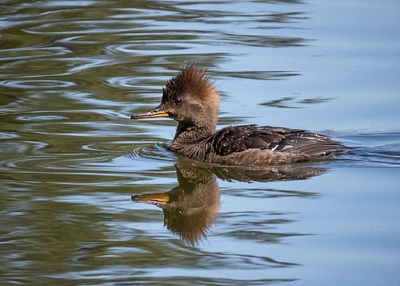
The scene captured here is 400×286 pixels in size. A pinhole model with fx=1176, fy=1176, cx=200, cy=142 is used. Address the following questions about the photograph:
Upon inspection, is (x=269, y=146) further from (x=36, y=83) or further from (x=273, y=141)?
(x=36, y=83)

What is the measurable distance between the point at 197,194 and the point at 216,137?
4.11 ft

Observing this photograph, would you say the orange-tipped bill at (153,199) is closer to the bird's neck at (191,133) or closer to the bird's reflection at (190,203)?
the bird's reflection at (190,203)

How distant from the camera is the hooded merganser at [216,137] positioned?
35.9 ft

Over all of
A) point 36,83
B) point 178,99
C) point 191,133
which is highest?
point 178,99

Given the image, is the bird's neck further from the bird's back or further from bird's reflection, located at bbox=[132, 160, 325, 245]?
the bird's back

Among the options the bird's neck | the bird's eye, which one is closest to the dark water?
the bird's neck

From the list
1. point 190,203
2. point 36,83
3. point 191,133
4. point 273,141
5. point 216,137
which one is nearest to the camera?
point 190,203

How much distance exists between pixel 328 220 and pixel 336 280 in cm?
127

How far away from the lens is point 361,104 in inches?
490

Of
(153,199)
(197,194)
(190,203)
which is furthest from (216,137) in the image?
(153,199)

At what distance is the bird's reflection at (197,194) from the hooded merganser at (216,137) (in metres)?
0.14

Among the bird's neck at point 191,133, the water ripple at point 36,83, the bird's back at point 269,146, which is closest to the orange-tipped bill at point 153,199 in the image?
the bird's back at point 269,146

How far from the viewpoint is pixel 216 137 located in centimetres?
1137

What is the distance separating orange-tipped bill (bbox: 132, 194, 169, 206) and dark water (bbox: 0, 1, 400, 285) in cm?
2
